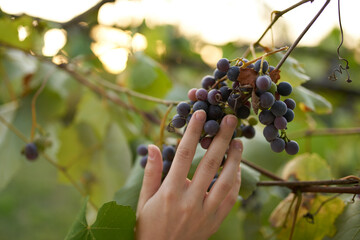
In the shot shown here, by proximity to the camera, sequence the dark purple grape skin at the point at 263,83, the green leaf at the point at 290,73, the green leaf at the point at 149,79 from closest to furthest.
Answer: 1. the dark purple grape skin at the point at 263,83
2. the green leaf at the point at 290,73
3. the green leaf at the point at 149,79

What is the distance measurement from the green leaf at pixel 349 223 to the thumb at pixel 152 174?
0.30 metres

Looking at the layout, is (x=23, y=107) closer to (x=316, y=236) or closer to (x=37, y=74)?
(x=37, y=74)

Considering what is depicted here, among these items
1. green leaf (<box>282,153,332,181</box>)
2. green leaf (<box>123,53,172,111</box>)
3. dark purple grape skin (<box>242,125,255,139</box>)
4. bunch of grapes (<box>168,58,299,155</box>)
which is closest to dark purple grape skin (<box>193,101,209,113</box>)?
bunch of grapes (<box>168,58,299,155</box>)

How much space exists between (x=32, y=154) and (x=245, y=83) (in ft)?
1.63

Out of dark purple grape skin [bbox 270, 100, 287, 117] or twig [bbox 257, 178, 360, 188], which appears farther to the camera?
twig [bbox 257, 178, 360, 188]

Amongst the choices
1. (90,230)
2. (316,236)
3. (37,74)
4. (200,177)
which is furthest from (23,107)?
(316,236)

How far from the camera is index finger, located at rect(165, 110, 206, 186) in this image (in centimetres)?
40

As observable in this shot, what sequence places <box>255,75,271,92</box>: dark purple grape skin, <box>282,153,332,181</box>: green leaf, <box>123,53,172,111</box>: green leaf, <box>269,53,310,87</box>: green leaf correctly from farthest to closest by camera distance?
<box>123,53,172,111</box>: green leaf, <box>282,153,332,181</box>: green leaf, <box>269,53,310,87</box>: green leaf, <box>255,75,271,92</box>: dark purple grape skin

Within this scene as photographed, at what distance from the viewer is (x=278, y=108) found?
1.20 ft

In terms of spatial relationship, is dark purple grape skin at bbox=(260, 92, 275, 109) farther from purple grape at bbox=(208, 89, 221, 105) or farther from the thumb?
the thumb

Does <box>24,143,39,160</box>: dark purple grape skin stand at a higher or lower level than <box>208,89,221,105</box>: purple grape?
lower

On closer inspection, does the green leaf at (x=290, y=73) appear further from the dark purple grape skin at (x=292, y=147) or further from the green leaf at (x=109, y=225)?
the green leaf at (x=109, y=225)

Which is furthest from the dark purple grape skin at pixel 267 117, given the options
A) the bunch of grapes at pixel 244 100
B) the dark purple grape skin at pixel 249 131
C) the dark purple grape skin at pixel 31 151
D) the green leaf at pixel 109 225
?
the dark purple grape skin at pixel 31 151

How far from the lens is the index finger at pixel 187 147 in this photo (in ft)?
1.32
